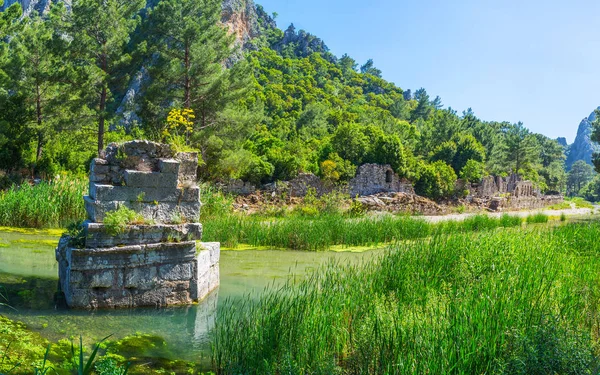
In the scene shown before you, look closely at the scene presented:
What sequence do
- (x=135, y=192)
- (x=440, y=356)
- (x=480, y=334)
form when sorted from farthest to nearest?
(x=135, y=192), (x=480, y=334), (x=440, y=356)

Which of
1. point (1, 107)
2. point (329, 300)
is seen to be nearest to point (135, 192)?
point (329, 300)

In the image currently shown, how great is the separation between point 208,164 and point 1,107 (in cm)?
1004

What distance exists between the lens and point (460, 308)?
14.7 ft

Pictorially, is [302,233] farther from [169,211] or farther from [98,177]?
[98,177]

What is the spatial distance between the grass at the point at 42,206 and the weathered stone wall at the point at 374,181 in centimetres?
1891

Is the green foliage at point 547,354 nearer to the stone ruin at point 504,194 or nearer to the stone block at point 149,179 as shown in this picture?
the stone block at point 149,179

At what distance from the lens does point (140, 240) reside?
693cm

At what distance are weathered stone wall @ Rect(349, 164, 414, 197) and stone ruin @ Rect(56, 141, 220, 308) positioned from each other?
2297 cm

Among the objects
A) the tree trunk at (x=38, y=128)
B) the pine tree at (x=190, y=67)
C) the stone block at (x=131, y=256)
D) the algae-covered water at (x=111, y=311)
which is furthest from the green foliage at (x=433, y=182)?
the stone block at (x=131, y=256)

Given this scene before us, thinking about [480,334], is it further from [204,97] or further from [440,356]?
[204,97]

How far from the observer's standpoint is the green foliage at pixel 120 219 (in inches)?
263

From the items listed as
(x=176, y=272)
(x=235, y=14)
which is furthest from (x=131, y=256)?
(x=235, y=14)

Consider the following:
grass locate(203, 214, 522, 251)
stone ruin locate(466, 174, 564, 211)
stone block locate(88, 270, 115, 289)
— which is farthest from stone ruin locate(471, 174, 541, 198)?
stone block locate(88, 270, 115, 289)

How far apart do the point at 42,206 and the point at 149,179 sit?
737cm
